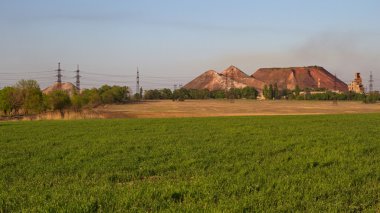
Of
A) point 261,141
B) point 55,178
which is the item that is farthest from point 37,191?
point 261,141

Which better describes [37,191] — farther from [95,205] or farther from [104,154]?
[104,154]

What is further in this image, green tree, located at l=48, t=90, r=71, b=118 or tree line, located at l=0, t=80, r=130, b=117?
green tree, located at l=48, t=90, r=71, b=118

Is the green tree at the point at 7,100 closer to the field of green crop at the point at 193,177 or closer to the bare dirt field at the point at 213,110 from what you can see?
the bare dirt field at the point at 213,110

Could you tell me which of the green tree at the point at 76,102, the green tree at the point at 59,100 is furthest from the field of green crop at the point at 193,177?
the green tree at the point at 76,102

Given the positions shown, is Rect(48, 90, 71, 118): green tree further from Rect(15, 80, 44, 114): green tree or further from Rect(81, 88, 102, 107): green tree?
Rect(81, 88, 102, 107): green tree

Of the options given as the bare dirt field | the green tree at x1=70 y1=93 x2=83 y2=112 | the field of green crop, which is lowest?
the bare dirt field

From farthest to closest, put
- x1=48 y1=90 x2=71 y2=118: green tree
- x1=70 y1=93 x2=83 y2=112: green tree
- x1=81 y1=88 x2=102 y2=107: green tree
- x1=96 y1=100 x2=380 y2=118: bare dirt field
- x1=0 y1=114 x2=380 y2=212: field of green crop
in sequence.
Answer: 1. x1=81 y1=88 x2=102 y2=107: green tree
2. x1=70 y1=93 x2=83 y2=112: green tree
3. x1=48 y1=90 x2=71 y2=118: green tree
4. x1=96 y1=100 x2=380 y2=118: bare dirt field
5. x1=0 y1=114 x2=380 y2=212: field of green crop

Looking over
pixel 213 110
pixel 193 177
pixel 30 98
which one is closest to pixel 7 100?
pixel 30 98

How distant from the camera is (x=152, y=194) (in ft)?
29.7

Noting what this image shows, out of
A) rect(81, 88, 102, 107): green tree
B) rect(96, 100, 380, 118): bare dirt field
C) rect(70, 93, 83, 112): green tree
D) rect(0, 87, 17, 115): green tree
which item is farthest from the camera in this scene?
rect(81, 88, 102, 107): green tree

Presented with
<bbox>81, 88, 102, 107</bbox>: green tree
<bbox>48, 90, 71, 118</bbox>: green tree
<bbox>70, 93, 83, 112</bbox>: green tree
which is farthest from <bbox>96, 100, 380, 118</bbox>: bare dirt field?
<bbox>48, 90, 71, 118</bbox>: green tree

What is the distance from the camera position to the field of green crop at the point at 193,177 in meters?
8.28

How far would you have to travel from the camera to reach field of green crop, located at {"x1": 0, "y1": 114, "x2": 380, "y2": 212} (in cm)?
828

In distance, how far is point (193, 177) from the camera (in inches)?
449
